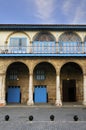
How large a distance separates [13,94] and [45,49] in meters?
6.18

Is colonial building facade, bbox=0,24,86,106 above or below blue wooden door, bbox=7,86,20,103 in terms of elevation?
above

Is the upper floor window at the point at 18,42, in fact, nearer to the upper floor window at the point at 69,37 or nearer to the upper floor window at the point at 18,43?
the upper floor window at the point at 18,43

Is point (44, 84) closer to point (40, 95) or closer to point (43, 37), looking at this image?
point (40, 95)

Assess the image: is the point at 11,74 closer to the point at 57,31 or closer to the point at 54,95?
the point at 54,95

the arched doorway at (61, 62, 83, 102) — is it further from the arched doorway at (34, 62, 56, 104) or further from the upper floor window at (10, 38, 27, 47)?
the upper floor window at (10, 38, 27, 47)

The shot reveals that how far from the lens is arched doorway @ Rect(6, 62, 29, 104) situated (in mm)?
24000

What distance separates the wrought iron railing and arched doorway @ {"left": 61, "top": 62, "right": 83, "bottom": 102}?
6.70ft

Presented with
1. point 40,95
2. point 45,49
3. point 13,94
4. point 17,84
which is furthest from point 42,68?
point 13,94

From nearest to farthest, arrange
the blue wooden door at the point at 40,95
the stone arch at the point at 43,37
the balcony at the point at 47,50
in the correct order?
1. the balcony at the point at 47,50
2. the blue wooden door at the point at 40,95
3. the stone arch at the point at 43,37

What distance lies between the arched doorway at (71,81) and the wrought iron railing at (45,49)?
6.70ft

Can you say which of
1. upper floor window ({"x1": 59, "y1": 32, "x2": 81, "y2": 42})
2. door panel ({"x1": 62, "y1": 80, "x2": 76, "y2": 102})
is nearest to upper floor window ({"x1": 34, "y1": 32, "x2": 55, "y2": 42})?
upper floor window ({"x1": 59, "y1": 32, "x2": 81, "y2": 42})

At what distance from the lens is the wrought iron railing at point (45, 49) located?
2267 centimetres

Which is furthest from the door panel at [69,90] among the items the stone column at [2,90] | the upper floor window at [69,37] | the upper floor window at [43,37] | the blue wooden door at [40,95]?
the stone column at [2,90]

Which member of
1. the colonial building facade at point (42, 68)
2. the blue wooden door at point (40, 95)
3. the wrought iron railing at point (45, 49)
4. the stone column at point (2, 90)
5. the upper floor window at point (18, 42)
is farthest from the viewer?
the upper floor window at point (18, 42)
